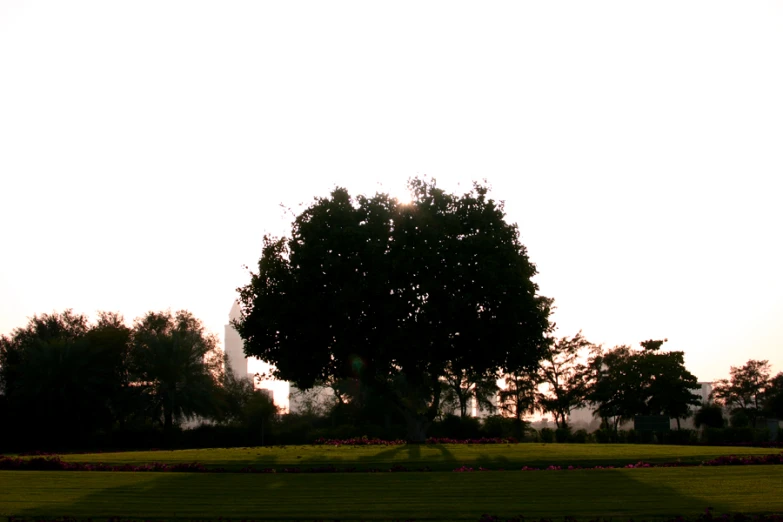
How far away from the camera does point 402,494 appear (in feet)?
69.8

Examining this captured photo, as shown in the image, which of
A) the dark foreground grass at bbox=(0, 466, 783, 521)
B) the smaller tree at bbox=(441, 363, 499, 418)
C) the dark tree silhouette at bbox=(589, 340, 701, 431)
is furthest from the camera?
the smaller tree at bbox=(441, 363, 499, 418)

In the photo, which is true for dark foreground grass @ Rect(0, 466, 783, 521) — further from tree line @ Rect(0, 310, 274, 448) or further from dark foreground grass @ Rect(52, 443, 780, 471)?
tree line @ Rect(0, 310, 274, 448)

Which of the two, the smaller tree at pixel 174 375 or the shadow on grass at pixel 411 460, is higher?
the smaller tree at pixel 174 375

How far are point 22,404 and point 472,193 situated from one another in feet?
158

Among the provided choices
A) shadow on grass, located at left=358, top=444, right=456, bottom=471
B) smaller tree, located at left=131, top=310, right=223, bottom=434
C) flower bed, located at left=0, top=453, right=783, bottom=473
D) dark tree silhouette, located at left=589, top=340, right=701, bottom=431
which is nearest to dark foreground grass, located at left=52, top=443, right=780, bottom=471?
shadow on grass, located at left=358, top=444, right=456, bottom=471

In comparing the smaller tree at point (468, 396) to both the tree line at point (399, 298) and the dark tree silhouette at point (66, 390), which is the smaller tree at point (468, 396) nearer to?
the tree line at point (399, 298)

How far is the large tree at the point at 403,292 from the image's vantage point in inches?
1715

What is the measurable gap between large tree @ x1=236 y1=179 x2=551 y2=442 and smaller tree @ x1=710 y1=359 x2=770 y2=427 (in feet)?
208

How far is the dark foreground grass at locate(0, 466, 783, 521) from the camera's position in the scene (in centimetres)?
1809

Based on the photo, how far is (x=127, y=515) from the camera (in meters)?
18.2

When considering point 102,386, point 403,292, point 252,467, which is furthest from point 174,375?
point 252,467

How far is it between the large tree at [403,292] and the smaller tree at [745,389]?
6326 centimetres

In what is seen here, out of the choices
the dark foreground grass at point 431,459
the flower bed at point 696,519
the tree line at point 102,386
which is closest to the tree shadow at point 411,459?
the dark foreground grass at point 431,459

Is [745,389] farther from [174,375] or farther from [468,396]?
[174,375]
